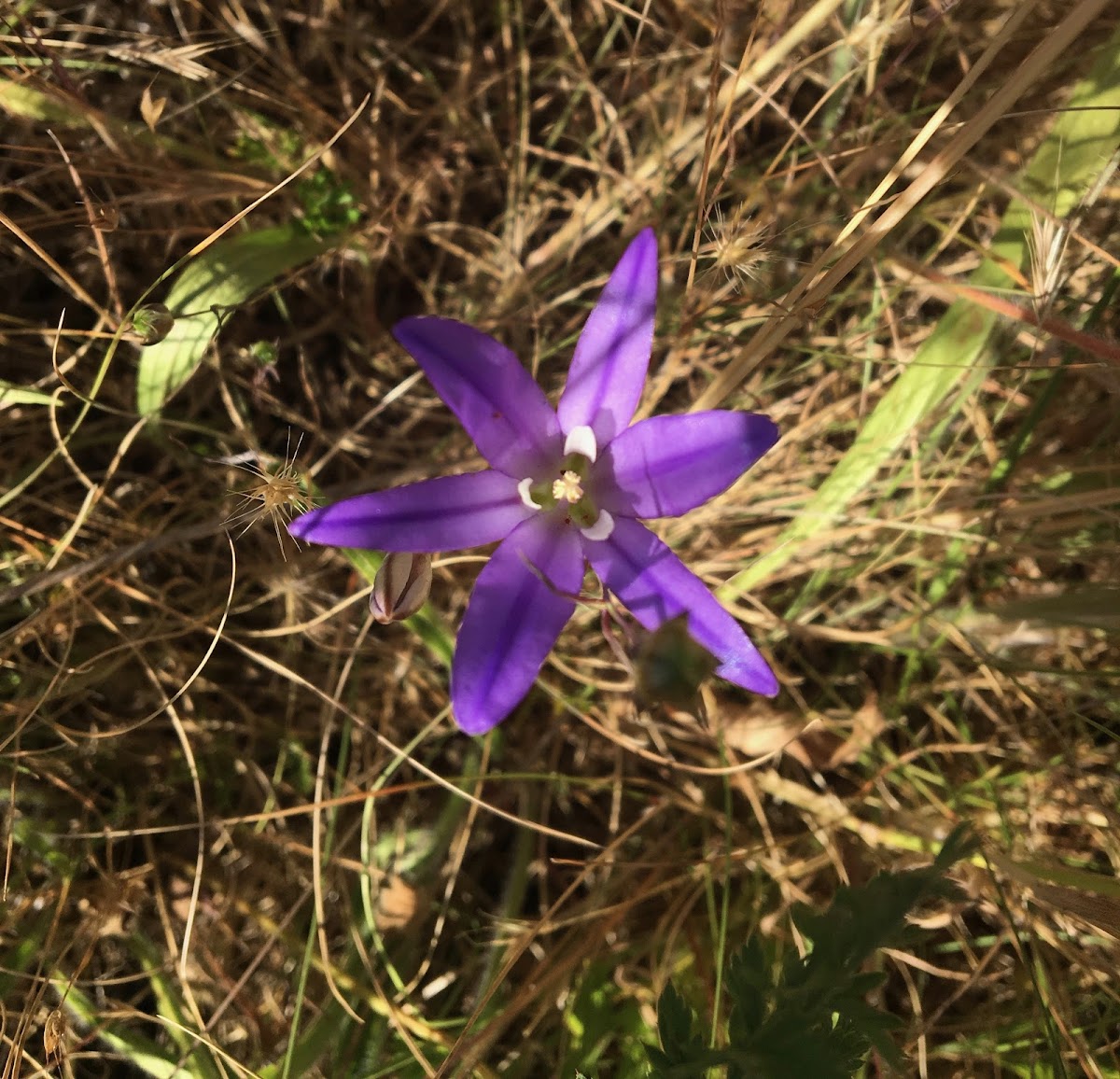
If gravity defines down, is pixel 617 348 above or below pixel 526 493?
above

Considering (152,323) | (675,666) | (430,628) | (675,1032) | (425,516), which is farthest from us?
(430,628)

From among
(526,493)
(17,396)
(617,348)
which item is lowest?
(17,396)

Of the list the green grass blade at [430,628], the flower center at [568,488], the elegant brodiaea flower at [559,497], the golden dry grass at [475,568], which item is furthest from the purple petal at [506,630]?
the golden dry grass at [475,568]

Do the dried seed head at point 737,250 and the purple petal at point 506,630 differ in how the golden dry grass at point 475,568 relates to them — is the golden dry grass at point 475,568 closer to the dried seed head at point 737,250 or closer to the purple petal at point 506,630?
the dried seed head at point 737,250

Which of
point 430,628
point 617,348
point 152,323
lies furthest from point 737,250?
point 152,323

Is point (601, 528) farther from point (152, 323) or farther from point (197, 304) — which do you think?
point (197, 304)

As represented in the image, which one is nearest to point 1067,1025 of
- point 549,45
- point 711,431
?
point 711,431

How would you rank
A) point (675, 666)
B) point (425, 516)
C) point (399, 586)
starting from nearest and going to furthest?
point (675, 666) → point (425, 516) → point (399, 586)
